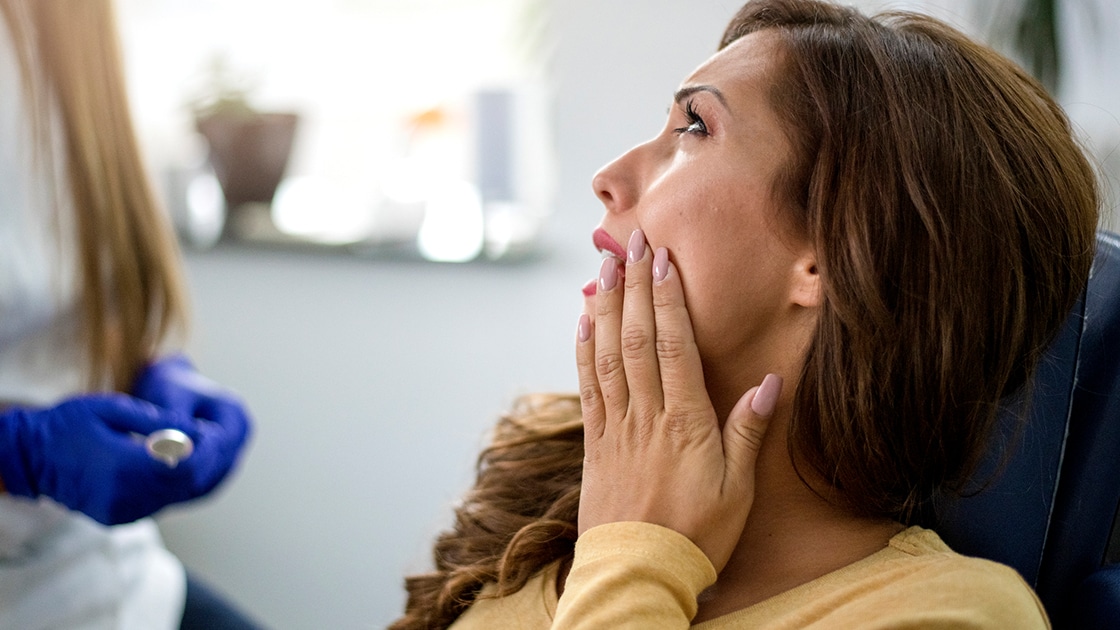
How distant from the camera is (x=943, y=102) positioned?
90 cm

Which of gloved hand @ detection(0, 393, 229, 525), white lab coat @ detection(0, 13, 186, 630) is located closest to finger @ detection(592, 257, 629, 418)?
gloved hand @ detection(0, 393, 229, 525)

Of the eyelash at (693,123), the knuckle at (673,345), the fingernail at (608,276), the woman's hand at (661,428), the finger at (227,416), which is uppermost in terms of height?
the eyelash at (693,123)

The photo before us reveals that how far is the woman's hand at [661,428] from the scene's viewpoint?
0.91m

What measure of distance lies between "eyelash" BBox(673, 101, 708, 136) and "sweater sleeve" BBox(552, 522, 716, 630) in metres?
0.38

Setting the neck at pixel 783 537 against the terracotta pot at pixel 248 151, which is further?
the terracotta pot at pixel 248 151

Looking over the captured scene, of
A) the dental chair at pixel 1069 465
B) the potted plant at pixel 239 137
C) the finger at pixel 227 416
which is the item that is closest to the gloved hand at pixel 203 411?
the finger at pixel 227 416

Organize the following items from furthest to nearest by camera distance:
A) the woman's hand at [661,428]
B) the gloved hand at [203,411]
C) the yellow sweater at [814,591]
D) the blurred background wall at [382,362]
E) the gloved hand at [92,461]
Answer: the blurred background wall at [382,362], the gloved hand at [203,411], the gloved hand at [92,461], the woman's hand at [661,428], the yellow sweater at [814,591]

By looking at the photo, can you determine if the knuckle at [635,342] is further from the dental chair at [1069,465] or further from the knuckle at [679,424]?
the dental chair at [1069,465]

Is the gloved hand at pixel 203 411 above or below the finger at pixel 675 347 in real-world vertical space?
below

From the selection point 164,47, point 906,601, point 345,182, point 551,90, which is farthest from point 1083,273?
point 164,47

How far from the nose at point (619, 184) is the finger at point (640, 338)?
5 centimetres

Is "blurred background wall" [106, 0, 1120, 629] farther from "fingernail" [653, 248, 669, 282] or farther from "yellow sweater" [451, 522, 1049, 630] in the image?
"yellow sweater" [451, 522, 1049, 630]

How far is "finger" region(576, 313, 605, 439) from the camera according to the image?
3.28 feet

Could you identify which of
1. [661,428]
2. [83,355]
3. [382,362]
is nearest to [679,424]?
[661,428]
